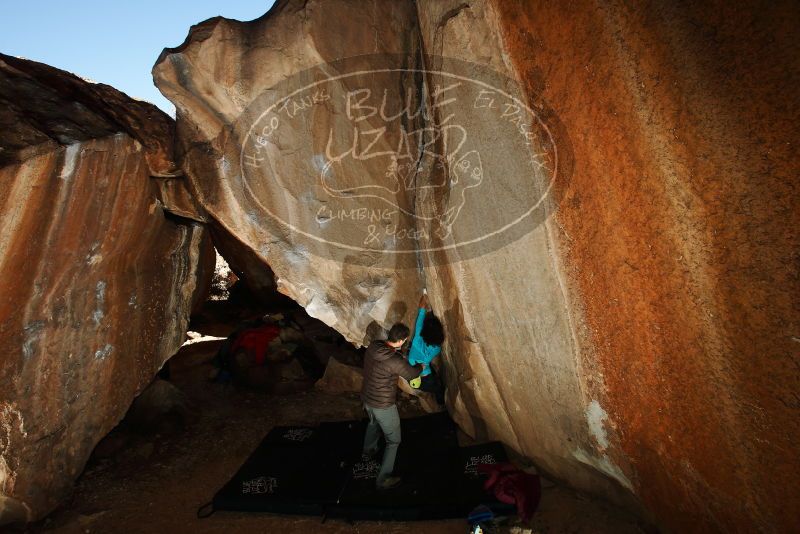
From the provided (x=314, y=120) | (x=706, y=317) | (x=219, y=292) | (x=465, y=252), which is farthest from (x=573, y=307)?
(x=219, y=292)

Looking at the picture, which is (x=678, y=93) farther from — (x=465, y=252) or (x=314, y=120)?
(x=314, y=120)

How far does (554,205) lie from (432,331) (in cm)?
230

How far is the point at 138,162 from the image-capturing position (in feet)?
13.4

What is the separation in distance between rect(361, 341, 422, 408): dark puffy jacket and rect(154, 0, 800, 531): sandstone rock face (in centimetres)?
79

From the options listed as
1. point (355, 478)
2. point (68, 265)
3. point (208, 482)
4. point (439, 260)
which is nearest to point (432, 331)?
point (439, 260)

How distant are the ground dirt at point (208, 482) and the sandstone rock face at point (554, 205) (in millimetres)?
434

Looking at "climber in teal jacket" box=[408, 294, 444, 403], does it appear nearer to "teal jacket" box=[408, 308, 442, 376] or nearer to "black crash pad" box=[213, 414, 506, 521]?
"teal jacket" box=[408, 308, 442, 376]

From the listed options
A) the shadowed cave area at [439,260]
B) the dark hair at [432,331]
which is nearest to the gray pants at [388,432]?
the shadowed cave area at [439,260]

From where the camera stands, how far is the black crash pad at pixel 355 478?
146 inches

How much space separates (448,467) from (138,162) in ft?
14.1

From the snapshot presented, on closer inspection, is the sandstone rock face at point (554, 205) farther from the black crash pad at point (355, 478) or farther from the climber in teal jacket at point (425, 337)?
the black crash pad at point (355, 478)

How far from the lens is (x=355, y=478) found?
4.13m

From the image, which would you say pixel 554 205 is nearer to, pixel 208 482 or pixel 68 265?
pixel 68 265

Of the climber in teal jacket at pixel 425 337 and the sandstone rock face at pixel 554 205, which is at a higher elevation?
the sandstone rock face at pixel 554 205
